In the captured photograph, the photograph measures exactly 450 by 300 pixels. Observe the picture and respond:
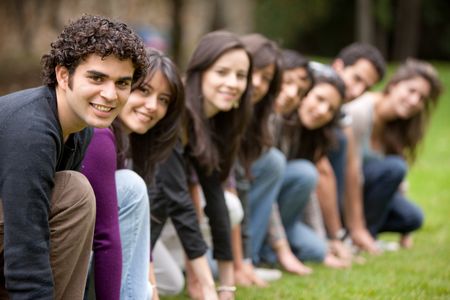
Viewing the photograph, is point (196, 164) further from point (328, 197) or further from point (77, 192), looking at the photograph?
point (328, 197)

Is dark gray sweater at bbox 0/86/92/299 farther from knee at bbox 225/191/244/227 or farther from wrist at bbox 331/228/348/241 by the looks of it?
wrist at bbox 331/228/348/241

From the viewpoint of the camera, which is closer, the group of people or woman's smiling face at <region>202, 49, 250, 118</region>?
the group of people

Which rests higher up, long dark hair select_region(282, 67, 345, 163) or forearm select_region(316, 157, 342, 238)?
long dark hair select_region(282, 67, 345, 163)

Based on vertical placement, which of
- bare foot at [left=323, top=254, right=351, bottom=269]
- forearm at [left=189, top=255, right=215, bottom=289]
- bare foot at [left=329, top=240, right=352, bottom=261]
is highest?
forearm at [left=189, top=255, right=215, bottom=289]

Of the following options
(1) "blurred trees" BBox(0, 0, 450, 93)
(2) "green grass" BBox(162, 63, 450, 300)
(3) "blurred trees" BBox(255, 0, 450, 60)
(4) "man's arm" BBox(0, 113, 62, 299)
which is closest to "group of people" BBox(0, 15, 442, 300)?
(4) "man's arm" BBox(0, 113, 62, 299)

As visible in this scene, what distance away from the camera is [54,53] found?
243 cm

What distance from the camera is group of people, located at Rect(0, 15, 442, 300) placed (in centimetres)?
232

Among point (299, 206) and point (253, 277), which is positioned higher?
point (299, 206)

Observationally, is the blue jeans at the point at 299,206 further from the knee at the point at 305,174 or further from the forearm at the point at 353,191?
the forearm at the point at 353,191

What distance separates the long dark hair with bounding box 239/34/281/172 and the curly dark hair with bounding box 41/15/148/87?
1685mm

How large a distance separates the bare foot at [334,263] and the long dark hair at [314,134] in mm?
613

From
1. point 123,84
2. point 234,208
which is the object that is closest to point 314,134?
point 234,208

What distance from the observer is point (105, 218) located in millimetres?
2701

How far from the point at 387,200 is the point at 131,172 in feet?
8.90
